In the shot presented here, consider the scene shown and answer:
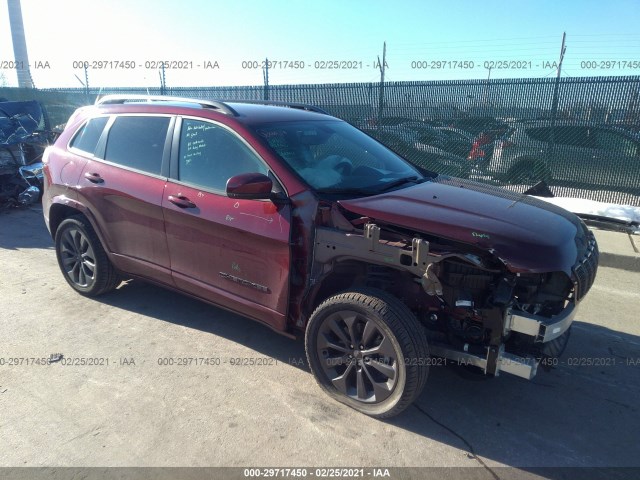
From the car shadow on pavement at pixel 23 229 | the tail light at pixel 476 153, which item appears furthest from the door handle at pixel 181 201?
the tail light at pixel 476 153

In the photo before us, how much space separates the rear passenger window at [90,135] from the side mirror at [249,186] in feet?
7.00

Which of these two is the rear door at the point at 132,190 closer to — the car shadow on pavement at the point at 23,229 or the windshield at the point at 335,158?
the windshield at the point at 335,158

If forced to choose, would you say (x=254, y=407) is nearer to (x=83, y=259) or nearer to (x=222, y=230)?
(x=222, y=230)

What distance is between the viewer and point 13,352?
370cm

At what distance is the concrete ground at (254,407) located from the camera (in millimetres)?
2650

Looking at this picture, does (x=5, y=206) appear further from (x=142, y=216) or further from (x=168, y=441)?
(x=168, y=441)

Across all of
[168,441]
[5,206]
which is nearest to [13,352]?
[168,441]

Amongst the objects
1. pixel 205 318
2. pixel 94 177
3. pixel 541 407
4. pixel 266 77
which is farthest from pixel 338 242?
pixel 266 77

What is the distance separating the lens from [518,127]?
30.7ft

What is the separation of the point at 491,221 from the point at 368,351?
107 cm

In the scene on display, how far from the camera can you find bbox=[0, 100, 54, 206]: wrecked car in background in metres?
8.30

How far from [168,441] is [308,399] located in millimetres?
903

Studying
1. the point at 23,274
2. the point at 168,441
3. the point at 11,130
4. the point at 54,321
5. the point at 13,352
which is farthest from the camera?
the point at 11,130

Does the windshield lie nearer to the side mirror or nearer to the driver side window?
the driver side window
